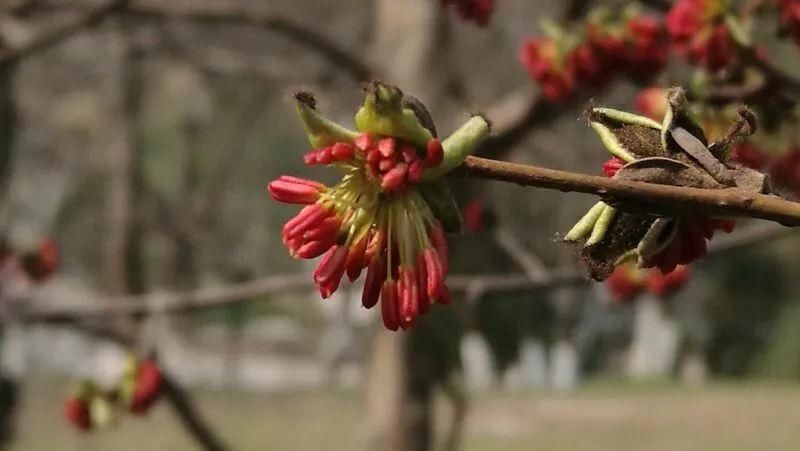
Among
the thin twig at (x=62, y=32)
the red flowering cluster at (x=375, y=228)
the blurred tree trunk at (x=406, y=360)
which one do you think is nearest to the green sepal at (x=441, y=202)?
the red flowering cluster at (x=375, y=228)

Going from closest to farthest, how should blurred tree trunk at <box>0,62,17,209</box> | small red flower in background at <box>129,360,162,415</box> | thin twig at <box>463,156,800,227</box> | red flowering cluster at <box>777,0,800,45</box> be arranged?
thin twig at <box>463,156,800,227</box> → red flowering cluster at <box>777,0,800,45</box> → small red flower in background at <box>129,360,162,415</box> → blurred tree trunk at <box>0,62,17,209</box>

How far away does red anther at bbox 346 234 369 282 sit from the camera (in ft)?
1.21

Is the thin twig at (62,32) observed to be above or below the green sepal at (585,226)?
above

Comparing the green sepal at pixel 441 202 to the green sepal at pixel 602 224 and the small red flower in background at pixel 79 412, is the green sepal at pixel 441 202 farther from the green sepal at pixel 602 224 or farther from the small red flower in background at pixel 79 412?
→ the small red flower in background at pixel 79 412

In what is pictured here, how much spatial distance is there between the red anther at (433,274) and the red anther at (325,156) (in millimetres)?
44

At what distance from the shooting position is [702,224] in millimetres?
361

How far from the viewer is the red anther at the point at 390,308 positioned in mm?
356

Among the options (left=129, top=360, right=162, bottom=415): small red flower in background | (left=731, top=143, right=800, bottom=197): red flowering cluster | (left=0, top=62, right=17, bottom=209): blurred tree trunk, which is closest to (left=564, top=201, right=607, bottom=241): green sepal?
(left=731, top=143, right=800, bottom=197): red flowering cluster

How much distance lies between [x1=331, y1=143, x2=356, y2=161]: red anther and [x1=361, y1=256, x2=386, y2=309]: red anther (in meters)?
0.04

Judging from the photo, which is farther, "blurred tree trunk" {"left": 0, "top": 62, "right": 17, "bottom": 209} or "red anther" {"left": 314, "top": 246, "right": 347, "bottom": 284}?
"blurred tree trunk" {"left": 0, "top": 62, "right": 17, "bottom": 209}

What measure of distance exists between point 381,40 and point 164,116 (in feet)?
15.0

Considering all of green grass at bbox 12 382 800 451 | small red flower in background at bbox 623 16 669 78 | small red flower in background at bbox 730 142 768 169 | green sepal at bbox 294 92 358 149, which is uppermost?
small red flower in background at bbox 623 16 669 78

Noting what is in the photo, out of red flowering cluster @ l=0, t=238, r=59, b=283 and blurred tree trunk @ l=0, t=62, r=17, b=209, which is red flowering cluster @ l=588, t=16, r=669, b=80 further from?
blurred tree trunk @ l=0, t=62, r=17, b=209

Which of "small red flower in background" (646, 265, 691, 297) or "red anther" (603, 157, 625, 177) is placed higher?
"small red flower in background" (646, 265, 691, 297)
